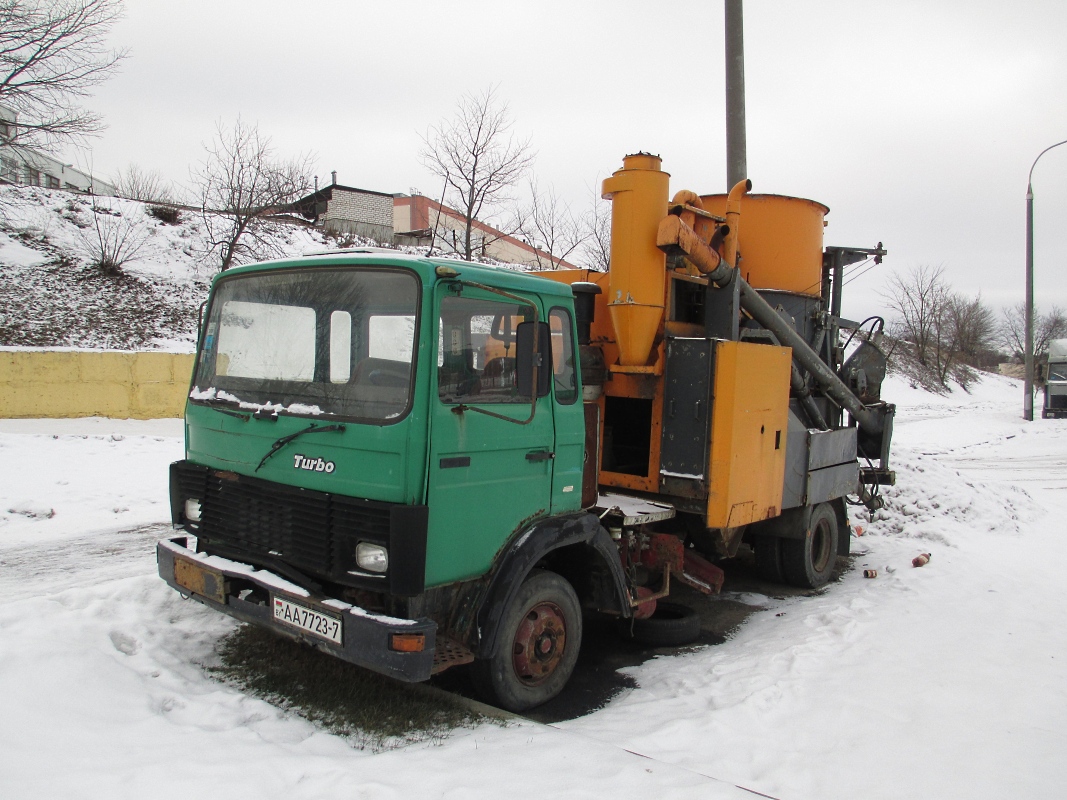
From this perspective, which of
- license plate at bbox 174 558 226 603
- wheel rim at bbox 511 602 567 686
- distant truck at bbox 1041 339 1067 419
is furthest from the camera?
distant truck at bbox 1041 339 1067 419

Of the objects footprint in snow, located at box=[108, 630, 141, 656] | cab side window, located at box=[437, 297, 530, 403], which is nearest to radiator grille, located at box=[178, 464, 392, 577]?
cab side window, located at box=[437, 297, 530, 403]

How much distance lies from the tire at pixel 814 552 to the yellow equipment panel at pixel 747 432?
939mm

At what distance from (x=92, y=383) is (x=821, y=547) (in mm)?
12643

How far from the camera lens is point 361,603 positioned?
3.59 metres

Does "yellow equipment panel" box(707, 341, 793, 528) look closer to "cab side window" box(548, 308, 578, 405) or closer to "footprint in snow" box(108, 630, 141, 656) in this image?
"cab side window" box(548, 308, 578, 405)

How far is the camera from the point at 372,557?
3.39 metres

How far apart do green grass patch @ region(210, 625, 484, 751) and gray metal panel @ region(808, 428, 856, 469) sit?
404 cm

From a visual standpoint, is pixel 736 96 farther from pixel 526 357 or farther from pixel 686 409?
pixel 526 357

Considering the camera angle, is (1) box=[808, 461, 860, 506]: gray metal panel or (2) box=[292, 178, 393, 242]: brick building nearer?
(1) box=[808, 461, 860, 506]: gray metal panel

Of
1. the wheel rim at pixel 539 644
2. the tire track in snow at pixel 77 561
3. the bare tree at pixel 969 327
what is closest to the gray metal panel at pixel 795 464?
the wheel rim at pixel 539 644

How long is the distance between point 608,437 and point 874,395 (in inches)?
143

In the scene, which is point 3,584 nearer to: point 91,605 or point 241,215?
point 91,605

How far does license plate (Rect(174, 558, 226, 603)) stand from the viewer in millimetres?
3791

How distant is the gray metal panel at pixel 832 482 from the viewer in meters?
6.54
